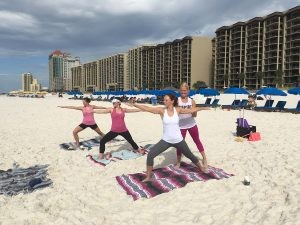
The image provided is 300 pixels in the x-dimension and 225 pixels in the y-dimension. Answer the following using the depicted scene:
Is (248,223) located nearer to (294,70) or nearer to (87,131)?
(87,131)

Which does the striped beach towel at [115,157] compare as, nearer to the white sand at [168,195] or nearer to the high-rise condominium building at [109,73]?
the white sand at [168,195]

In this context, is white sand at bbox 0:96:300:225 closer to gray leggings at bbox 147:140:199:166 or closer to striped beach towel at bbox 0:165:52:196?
striped beach towel at bbox 0:165:52:196

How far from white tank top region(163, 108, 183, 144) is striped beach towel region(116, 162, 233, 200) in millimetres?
730

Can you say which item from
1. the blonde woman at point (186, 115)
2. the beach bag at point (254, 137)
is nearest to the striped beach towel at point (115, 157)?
the blonde woman at point (186, 115)

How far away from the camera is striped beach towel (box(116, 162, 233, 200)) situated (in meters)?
5.60

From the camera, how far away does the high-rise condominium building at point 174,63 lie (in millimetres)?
117438

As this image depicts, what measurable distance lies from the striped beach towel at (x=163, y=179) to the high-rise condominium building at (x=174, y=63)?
10967 centimetres

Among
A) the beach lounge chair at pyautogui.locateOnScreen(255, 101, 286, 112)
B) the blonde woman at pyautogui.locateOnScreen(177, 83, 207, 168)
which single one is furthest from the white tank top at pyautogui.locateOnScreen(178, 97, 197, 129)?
the beach lounge chair at pyautogui.locateOnScreen(255, 101, 286, 112)

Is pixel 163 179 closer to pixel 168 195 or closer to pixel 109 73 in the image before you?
pixel 168 195

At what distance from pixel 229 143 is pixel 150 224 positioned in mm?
5755

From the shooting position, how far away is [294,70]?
80.4 m

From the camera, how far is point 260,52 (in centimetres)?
9206

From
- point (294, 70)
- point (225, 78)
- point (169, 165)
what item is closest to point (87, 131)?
point (169, 165)

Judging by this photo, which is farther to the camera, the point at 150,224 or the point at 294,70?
the point at 294,70
